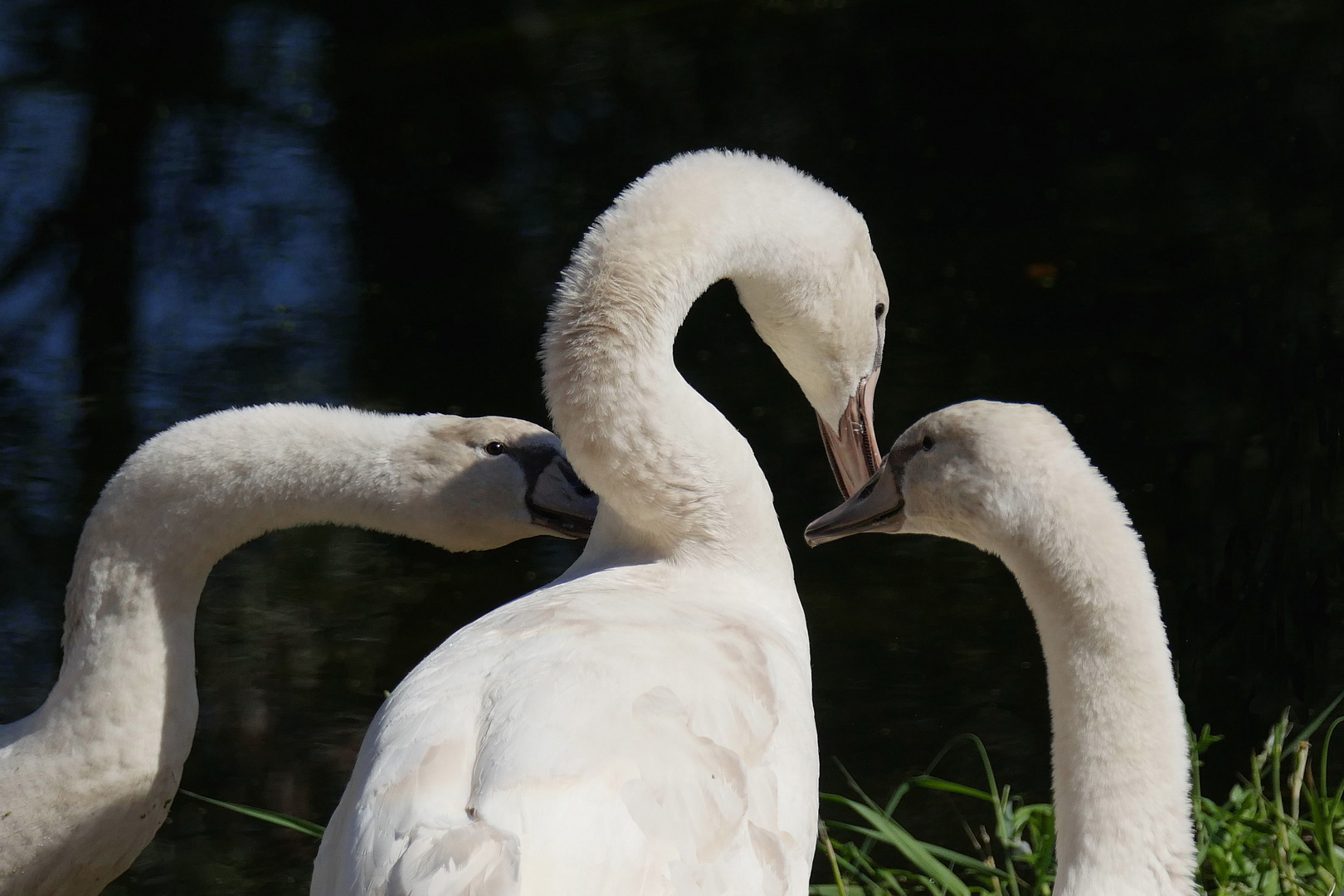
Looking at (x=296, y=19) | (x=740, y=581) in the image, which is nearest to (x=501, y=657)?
(x=740, y=581)

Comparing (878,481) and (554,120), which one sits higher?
(878,481)

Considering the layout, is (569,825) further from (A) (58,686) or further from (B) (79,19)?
(B) (79,19)

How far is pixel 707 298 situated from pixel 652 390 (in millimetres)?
4236

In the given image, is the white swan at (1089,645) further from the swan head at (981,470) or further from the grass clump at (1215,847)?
the grass clump at (1215,847)

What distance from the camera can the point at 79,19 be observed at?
36.3ft

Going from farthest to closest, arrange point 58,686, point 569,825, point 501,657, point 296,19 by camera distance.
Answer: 1. point 296,19
2. point 58,686
3. point 501,657
4. point 569,825

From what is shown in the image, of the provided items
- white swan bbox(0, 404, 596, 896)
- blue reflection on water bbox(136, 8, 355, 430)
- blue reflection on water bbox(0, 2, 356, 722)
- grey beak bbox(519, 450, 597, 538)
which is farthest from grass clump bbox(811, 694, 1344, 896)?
blue reflection on water bbox(136, 8, 355, 430)

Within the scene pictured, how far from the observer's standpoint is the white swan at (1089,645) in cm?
266

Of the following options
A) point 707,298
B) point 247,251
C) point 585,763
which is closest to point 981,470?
point 585,763

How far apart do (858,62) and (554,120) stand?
5.73 ft

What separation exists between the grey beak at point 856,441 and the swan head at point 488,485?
0.60 meters

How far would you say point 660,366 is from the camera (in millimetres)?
3043

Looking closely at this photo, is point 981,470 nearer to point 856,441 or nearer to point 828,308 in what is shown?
point 828,308

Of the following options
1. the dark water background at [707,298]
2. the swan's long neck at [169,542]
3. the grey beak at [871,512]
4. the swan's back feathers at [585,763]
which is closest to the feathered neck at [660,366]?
the grey beak at [871,512]
